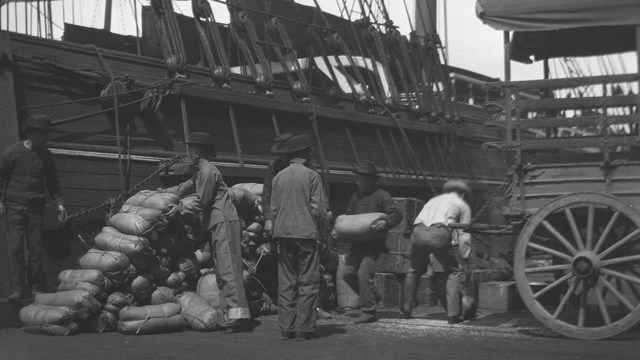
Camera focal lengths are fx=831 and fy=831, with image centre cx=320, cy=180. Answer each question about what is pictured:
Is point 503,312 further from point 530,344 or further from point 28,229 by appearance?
point 28,229

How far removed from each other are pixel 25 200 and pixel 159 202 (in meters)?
1.29

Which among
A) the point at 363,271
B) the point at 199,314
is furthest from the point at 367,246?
the point at 199,314

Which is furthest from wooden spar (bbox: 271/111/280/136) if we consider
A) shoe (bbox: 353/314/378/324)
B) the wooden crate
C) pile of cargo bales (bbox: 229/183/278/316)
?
shoe (bbox: 353/314/378/324)

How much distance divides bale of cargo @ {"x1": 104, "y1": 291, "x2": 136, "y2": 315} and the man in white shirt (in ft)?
9.42

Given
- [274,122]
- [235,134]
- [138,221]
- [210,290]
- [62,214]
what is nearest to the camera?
[138,221]

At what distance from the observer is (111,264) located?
7.51m

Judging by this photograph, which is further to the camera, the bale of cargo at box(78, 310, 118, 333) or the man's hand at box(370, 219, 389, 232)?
the man's hand at box(370, 219, 389, 232)

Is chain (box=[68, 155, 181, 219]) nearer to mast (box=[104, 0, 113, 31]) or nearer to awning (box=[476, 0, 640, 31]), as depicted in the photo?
awning (box=[476, 0, 640, 31])

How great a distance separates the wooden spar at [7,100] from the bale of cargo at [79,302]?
1.88 metres

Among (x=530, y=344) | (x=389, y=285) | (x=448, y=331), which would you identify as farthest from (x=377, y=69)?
Answer: (x=530, y=344)

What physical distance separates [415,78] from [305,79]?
381 centimetres

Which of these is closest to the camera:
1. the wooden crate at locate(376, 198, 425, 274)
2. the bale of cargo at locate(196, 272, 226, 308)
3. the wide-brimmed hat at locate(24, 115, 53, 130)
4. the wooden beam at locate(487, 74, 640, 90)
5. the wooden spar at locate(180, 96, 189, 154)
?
the wooden beam at locate(487, 74, 640, 90)

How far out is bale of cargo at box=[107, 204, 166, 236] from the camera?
778 cm

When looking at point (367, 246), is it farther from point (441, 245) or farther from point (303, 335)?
point (303, 335)
